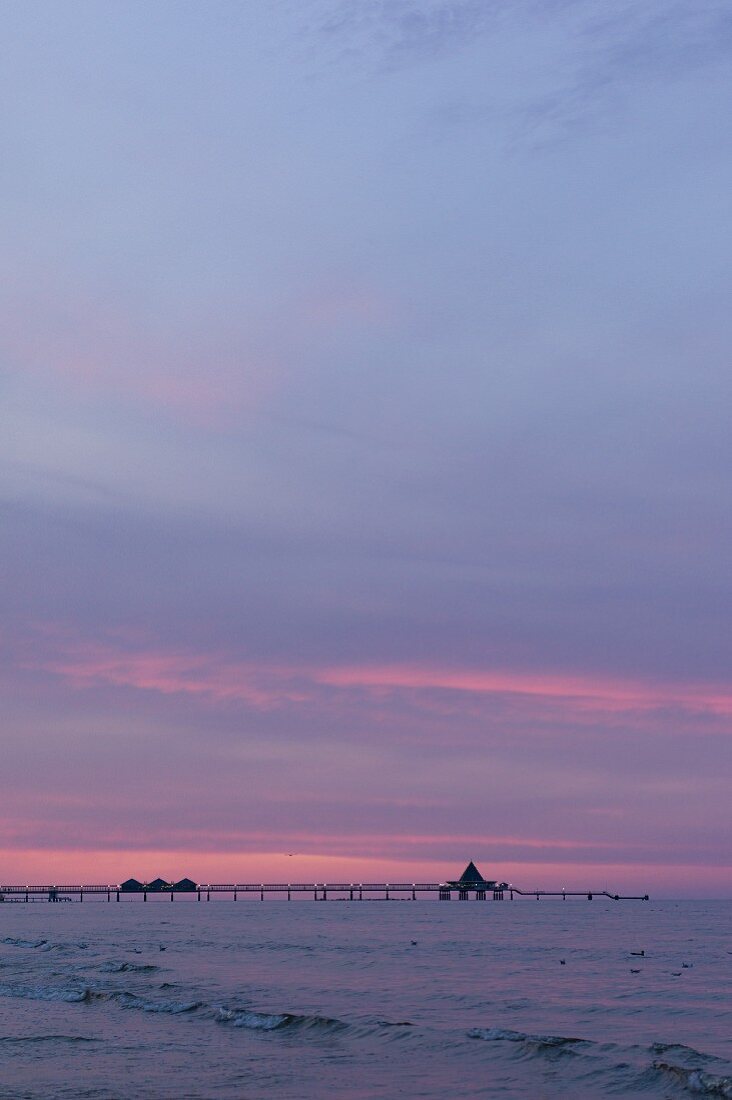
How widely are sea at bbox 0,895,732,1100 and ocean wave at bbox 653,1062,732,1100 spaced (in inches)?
3.0

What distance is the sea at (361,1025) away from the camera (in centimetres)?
3419

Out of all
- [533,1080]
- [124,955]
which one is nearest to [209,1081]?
[533,1080]

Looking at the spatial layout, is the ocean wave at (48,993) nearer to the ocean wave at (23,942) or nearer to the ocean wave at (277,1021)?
the ocean wave at (277,1021)

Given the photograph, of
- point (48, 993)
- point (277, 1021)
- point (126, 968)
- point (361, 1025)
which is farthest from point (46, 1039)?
point (126, 968)

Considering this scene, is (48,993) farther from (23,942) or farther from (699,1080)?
(23,942)

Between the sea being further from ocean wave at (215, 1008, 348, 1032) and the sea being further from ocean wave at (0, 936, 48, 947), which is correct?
ocean wave at (0, 936, 48, 947)

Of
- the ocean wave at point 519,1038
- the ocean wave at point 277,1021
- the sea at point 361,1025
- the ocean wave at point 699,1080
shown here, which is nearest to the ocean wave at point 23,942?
the sea at point 361,1025

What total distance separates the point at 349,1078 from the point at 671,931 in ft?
385

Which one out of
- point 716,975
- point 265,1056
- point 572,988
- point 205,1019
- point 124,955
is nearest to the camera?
point 265,1056

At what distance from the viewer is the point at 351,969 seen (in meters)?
74.7

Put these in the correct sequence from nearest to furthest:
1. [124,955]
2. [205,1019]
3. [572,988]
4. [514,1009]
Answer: [205,1019]
[514,1009]
[572,988]
[124,955]

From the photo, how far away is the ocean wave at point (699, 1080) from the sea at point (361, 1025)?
0.08m

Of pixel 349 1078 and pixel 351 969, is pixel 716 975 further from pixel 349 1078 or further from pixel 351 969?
pixel 349 1078

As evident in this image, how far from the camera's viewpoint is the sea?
112ft
